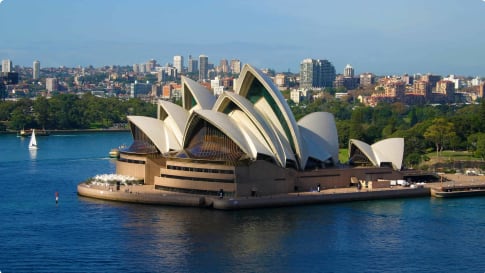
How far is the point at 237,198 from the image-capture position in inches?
1353

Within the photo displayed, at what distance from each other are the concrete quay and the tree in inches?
741

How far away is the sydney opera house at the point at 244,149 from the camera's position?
3541cm

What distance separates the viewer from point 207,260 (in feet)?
82.9

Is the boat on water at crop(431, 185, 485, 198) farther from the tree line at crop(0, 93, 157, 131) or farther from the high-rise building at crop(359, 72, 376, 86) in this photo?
the high-rise building at crop(359, 72, 376, 86)

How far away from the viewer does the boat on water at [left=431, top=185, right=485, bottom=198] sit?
38281 millimetres

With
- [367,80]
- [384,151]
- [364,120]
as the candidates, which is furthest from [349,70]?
[384,151]

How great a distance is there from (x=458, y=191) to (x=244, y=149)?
10.3 metres

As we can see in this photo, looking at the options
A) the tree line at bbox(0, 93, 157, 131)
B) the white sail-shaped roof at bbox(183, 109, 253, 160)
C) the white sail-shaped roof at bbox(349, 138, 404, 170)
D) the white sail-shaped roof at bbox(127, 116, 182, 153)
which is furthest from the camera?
the tree line at bbox(0, 93, 157, 131)

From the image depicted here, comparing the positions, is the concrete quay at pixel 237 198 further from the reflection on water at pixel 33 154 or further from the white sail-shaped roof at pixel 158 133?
the reflection on water at pixel 33 154

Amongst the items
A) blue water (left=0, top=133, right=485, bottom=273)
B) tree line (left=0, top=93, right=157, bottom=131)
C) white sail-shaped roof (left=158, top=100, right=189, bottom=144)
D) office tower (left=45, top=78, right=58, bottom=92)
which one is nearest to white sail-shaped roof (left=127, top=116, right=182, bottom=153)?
white sail-shaped roof (left=158, top=100, right=189, bottom=144)

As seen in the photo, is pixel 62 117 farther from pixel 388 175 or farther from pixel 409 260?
pixel 409 260

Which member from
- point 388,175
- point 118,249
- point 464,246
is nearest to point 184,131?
point 388,175

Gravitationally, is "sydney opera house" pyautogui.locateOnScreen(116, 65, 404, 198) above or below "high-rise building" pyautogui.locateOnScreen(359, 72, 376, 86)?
below

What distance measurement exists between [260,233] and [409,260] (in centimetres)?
550
